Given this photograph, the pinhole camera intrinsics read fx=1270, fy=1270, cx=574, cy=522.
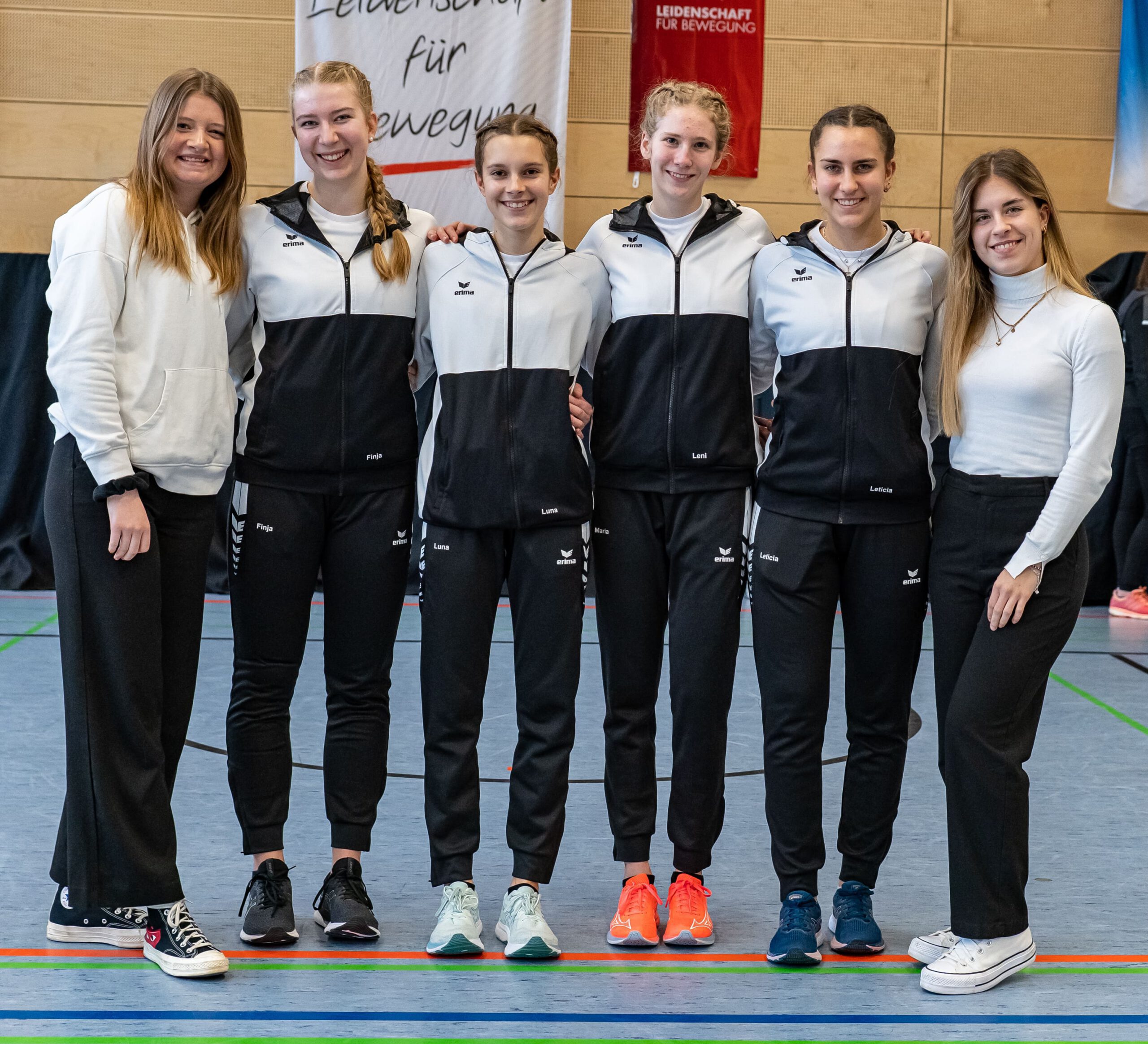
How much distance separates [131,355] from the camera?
2141mm

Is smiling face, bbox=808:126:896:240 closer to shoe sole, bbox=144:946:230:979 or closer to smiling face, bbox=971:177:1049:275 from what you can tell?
smiling face, bbox=971:177:1049:275

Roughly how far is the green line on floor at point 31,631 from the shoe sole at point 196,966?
2752 mm

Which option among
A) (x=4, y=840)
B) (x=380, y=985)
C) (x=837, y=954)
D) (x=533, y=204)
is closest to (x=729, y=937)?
(x=837, y=954)

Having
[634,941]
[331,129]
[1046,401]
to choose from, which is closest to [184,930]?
[634,941]

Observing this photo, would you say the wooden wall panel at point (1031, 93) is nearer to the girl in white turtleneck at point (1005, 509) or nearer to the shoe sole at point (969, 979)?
the girl in white turtleneck at point (1005, 509)

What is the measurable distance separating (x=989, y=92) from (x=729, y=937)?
524 cm

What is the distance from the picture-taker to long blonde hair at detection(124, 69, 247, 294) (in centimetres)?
215

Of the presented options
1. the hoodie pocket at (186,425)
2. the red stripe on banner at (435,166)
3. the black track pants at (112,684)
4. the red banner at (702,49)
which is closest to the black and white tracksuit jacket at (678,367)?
the hoodie pocket at (186,425)

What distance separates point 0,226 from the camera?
6219 mm

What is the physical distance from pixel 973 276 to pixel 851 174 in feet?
0.92

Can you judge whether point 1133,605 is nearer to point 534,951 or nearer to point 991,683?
point 991,683

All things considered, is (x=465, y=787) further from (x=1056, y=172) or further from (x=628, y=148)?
(x=1056, y=172)

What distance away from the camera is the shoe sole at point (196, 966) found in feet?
7.02

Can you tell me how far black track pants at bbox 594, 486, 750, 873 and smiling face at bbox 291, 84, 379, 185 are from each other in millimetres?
766
